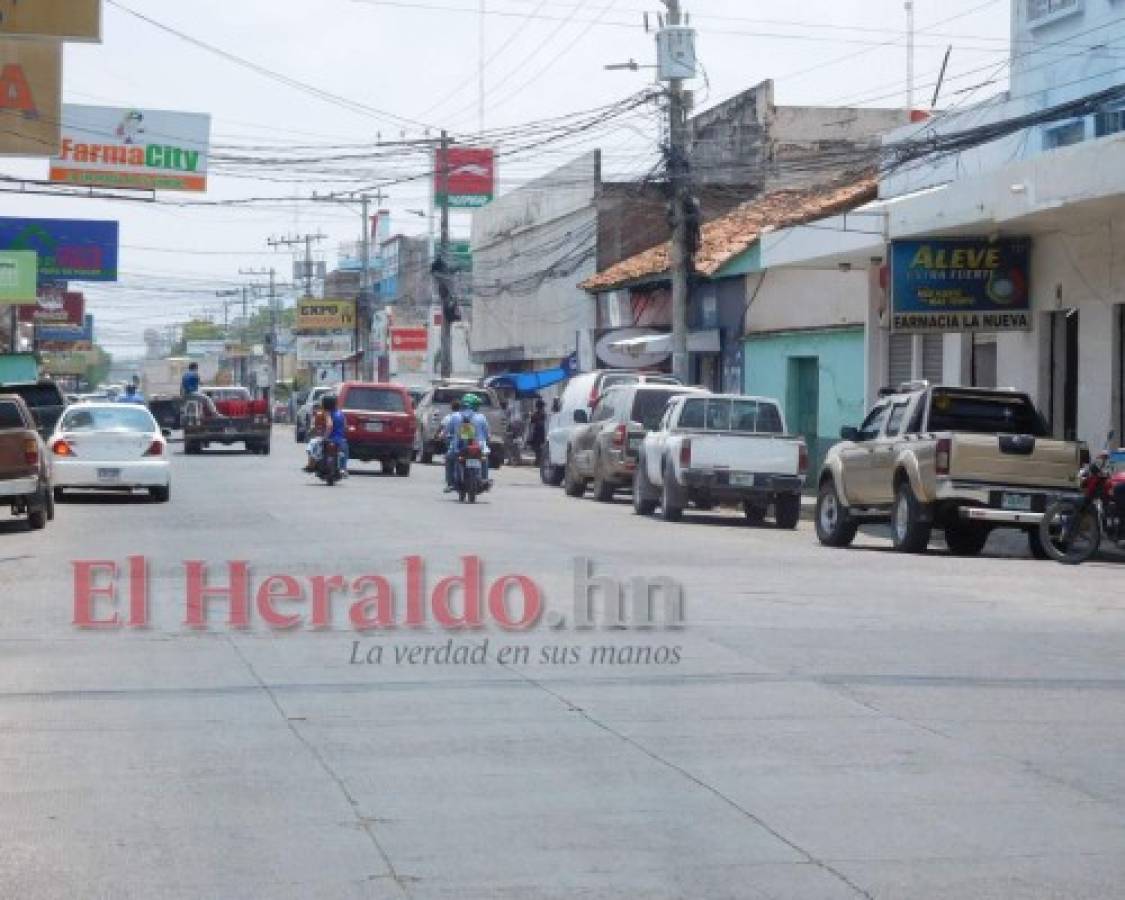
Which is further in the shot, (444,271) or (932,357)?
(444,271)

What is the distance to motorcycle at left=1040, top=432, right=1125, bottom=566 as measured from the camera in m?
22.3

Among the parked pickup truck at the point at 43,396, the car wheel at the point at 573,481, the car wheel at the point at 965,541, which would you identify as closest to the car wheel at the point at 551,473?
the car wheel at the point at 573,481

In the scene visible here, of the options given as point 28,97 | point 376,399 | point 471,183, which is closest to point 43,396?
point 28,97

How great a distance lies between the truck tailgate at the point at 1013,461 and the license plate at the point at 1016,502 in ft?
0.50

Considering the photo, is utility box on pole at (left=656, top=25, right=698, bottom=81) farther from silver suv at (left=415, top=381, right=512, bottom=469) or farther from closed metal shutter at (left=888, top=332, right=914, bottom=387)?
silver suv at (left=415, top=381, right=512, bottom=469)

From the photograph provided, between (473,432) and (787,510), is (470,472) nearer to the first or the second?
(473,432)

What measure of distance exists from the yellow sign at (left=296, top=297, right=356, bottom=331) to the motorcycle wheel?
10450cm

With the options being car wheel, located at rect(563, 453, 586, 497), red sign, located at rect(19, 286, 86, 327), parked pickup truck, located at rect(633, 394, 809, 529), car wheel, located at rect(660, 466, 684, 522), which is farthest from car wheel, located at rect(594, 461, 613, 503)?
red sign, located at rect(19, 286, 86, 327)

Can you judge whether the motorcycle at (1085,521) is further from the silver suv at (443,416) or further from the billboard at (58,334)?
the billboard at (58,334)

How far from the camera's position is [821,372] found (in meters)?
44.1

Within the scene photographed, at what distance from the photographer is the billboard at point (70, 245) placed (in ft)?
262

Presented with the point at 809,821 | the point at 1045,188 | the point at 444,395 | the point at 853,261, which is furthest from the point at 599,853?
the point at 444,395

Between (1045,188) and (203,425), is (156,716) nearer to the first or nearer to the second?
(1045,188)

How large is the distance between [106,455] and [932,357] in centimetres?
1627
